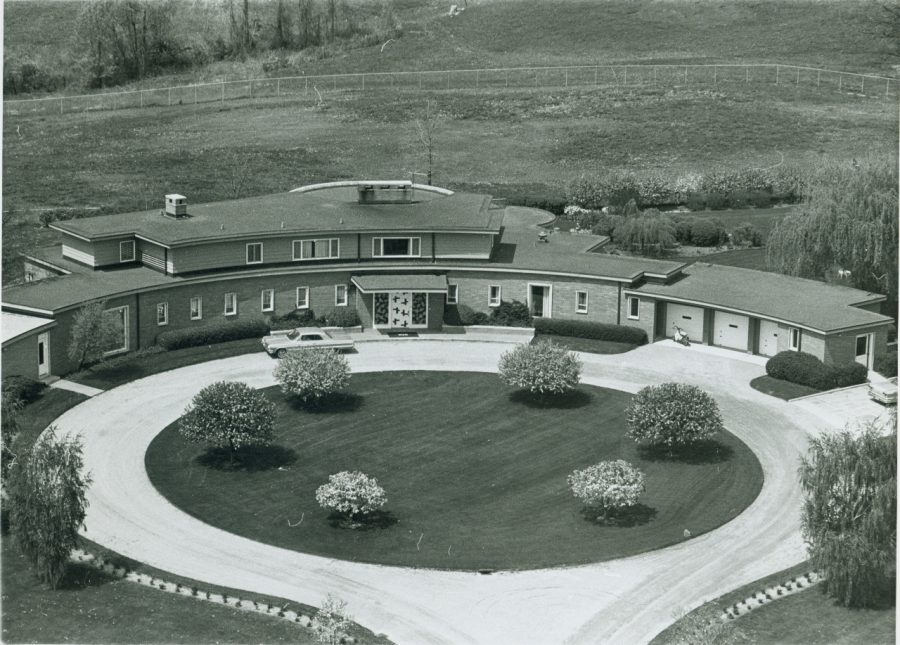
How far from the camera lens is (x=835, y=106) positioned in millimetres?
135625

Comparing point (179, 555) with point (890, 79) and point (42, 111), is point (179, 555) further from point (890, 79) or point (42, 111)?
point (890, 79)

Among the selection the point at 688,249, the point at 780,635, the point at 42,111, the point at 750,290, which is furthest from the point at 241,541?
the point at 42,111

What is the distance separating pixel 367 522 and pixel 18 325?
22177 mm

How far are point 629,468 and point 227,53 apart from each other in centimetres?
10579

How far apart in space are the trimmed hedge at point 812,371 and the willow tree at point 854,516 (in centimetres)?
1835

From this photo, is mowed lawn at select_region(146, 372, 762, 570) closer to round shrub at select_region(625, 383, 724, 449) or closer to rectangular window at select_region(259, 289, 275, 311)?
round shrub at select_region(625, 383, 724, 449)

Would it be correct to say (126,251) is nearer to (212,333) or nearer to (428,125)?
(212,333)

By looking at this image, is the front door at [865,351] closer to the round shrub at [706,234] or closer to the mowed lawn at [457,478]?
the mowed lawn at [457,478]

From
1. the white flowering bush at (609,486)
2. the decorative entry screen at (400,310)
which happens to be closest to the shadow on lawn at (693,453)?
the white flowering bush at (609,486)

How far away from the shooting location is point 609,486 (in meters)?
48.4

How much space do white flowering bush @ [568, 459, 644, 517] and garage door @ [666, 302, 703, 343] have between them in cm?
2277

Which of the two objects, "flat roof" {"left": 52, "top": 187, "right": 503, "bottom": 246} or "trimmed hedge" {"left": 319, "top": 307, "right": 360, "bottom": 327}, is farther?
"trimmed hedge" {"left": 319, "top": 307, "right": 360, "bottom": 327}

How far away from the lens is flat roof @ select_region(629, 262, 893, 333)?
66062 millimetres

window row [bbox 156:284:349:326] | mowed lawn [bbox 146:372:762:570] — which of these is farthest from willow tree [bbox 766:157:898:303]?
window row [bbox 156:284:349:326]
